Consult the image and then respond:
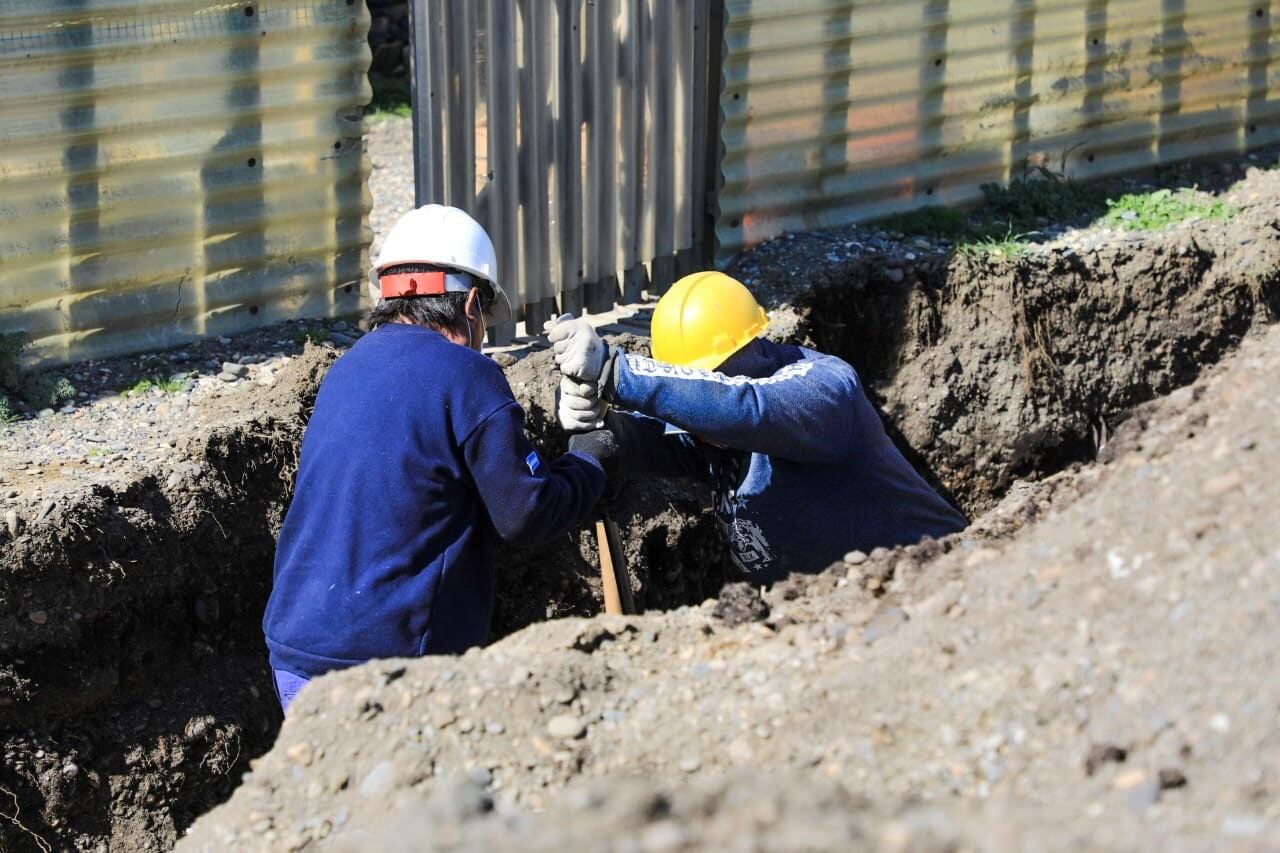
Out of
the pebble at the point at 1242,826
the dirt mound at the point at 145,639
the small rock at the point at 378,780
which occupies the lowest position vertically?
the dirt mound at the point at 145,639

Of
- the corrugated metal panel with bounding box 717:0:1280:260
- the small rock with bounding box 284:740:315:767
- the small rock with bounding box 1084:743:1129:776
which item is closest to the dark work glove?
the small rock with bounding box 284:740:315:767

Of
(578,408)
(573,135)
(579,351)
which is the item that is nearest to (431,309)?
(579,351)

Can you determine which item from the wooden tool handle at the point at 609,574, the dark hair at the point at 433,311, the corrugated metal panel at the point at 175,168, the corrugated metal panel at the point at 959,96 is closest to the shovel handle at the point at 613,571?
the wooden tool handle at the point at 609,574

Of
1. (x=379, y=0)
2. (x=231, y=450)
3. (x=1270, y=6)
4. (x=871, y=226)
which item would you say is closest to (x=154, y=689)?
(x=231, y=450)

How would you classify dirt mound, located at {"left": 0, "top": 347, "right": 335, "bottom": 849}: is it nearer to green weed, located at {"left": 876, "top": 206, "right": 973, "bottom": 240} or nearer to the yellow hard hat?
the yellow hard hat

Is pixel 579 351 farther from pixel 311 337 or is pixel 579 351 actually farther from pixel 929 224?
pixel 929 224

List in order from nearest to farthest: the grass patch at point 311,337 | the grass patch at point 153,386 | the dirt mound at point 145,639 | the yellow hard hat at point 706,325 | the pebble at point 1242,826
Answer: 1. the pebble at point 1242,826
2. the yellow hard hat at point 706,325
3. the dirt mound at point 145,639
4. the grass patch at point 153,386
5. the grass patch at point 311,337

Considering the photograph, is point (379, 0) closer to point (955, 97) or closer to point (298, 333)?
point (955, 97)

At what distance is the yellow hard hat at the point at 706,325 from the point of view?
14.6 ft

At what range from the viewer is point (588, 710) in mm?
3090

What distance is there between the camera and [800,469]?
4.51 m

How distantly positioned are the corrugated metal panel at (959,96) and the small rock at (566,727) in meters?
4.58

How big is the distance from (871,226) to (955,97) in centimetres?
88

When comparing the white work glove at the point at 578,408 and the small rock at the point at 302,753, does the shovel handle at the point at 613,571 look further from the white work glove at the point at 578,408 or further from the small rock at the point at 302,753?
the small rock at the point at 302,753
